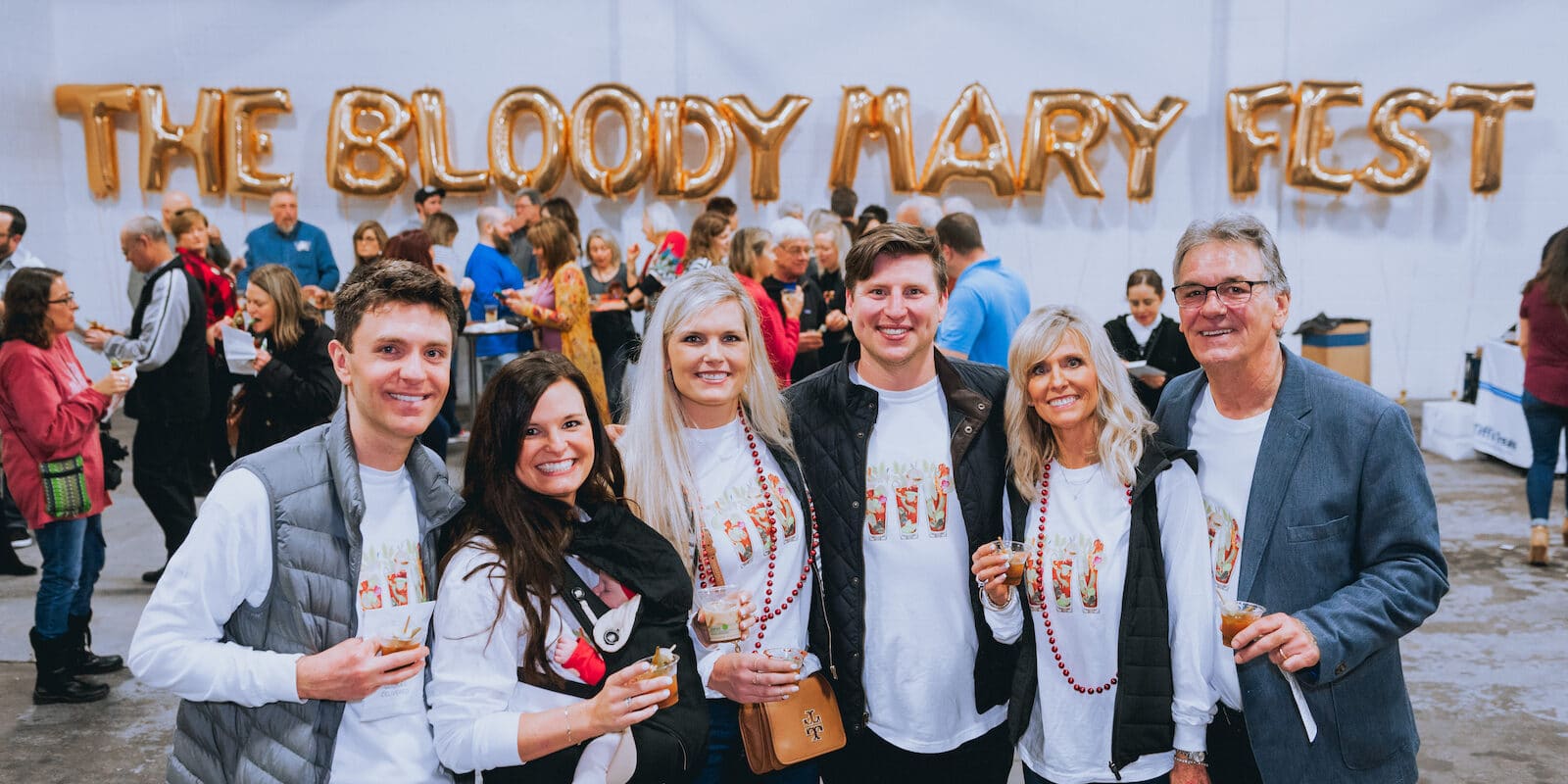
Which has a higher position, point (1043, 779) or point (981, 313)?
point (981, 313)

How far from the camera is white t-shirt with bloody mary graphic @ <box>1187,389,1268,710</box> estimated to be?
2221 mm

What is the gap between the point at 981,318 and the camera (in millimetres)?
4984

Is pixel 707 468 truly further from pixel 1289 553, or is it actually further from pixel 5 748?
pixel 5 748

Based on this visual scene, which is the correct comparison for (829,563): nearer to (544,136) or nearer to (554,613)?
(554,613)

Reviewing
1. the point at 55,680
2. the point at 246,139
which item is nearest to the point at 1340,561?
the point at 55,680

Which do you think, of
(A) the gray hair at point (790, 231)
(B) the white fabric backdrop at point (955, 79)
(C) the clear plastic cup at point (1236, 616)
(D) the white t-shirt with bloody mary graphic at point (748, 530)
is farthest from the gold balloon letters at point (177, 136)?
(C) the clear plastic cup at point (1236, 616)

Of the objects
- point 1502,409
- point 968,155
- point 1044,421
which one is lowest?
point 1502,409

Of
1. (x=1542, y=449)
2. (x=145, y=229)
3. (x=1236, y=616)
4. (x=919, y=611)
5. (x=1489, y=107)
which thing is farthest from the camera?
(x=1489, y=107)

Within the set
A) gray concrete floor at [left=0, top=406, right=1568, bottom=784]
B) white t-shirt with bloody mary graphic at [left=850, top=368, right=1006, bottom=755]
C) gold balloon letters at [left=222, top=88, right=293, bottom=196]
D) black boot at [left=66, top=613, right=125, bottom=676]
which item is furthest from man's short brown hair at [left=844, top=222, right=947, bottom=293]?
gold balloon letters at [left=222, top=88, right=293, bottom=196]

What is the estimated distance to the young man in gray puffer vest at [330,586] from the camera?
5.80 feet

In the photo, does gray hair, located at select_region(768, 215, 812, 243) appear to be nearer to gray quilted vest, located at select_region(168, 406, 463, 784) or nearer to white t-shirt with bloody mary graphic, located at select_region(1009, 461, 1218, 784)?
white t-shirt with bloody mary graphic, located at select_region(1009, 461, 1218, 784)

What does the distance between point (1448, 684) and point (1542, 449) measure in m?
2.04

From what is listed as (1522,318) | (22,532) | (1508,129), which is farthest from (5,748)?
(1508,129)

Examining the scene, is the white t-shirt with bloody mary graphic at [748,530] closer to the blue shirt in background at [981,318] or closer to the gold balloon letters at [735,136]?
the blue shirt in background at [981,318]
